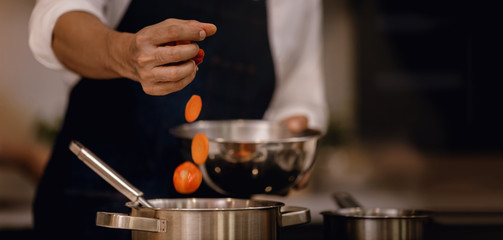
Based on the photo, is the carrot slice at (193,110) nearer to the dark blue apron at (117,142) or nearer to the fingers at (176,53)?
the fingers at (176,53)

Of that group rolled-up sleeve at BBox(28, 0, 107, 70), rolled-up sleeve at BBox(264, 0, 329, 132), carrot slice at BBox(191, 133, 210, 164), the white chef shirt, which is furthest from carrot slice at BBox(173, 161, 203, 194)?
rolled-up sleeve at BBox(264, 0, 329, 132)

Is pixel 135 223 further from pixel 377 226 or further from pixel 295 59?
pixel 295 59

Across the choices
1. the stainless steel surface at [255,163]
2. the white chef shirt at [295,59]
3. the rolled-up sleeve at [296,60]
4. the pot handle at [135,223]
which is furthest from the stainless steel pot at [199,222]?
the rolled-up sleeve at [296,60]

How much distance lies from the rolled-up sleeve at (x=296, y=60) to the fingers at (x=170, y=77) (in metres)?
0.63

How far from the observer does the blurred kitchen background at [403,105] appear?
2.40m

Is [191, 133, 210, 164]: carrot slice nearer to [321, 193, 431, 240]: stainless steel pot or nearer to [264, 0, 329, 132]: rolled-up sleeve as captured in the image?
[321, 193, 431, 240]: stainless steel pot

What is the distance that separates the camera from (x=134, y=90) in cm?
109

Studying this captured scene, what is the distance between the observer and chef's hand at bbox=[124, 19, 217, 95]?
622 millimetres

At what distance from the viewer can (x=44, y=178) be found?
1.16 m

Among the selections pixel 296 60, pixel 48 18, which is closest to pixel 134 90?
pixel 48 18

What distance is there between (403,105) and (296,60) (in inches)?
48.2

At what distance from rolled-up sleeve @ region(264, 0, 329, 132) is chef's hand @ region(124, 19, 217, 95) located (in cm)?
63

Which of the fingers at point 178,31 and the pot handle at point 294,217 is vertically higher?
the fingers at point 178,31

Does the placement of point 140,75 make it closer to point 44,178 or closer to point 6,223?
point 44,178
